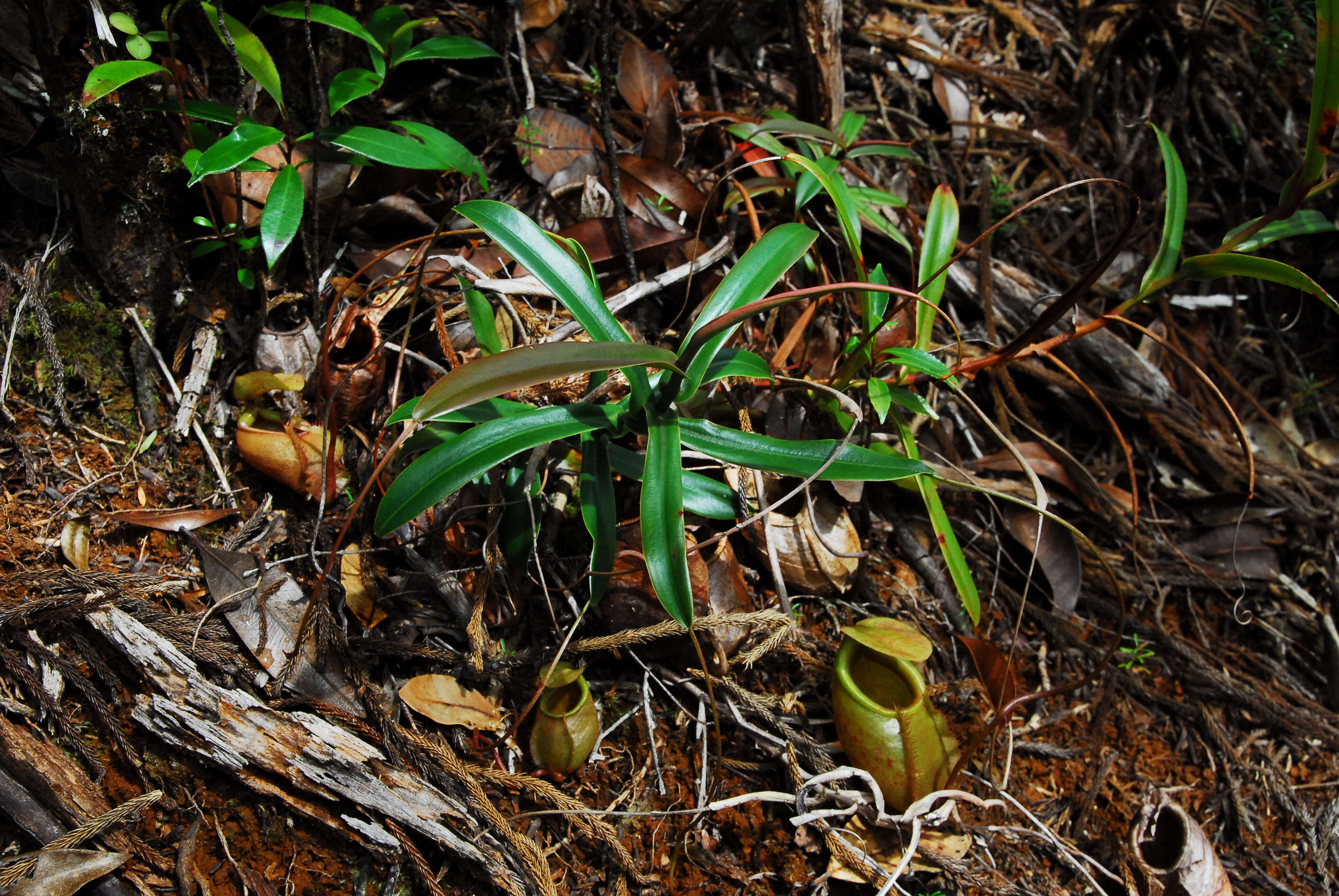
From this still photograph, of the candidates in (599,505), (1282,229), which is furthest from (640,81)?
(1282,229)

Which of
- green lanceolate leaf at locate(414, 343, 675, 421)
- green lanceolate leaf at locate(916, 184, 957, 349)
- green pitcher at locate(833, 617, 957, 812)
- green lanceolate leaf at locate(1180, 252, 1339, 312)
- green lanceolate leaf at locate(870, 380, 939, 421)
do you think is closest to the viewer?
green lanceolate leaf at locate(414, 343, 675, 421)

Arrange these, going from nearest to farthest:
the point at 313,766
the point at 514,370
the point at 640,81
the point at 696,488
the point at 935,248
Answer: the point at 514,370 < the point at 313,766 < the point at 696,488 < the point at 935,248 < the point at 640,81

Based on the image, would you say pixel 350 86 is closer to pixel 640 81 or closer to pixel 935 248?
pixel 640 81

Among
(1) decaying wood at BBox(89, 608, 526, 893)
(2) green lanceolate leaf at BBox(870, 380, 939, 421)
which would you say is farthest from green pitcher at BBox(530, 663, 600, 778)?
(2) green lanceolate leaf at BBox(870, 380, 939, 421)

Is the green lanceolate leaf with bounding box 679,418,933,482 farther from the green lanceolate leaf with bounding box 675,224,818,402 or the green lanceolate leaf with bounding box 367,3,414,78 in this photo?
the green lanceolate leaf with bounding box 367,3,414,78

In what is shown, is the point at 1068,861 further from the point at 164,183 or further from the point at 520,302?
the point at 164,183

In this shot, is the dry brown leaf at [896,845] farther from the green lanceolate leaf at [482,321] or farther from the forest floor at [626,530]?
the green lanceolate leaf at [482,321]
